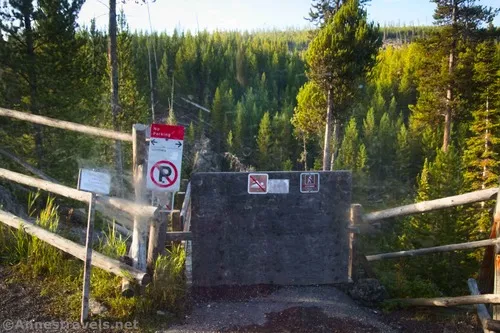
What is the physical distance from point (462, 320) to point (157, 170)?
386 cm

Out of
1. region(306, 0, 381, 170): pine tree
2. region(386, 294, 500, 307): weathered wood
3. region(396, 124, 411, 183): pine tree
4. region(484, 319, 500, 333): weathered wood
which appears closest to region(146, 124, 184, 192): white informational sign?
region(386, 294, 500, 307): weathered wood

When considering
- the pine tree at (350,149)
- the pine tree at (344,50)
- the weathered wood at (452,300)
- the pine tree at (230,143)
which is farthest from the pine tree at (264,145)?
the weathered wood at (452,300)

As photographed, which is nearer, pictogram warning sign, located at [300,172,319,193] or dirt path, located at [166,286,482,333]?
dirt path, located at [166,286,482,333]

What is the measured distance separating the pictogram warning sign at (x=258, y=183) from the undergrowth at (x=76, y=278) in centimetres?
108

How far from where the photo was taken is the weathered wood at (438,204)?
14.3 feet

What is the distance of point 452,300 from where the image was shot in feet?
15.4

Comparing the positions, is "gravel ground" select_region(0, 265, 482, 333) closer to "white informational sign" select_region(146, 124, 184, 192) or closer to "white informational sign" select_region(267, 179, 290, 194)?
"white informational sign" select_region(267, 179, 290, 194)

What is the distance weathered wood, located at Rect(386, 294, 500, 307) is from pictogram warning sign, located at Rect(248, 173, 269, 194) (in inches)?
81.6

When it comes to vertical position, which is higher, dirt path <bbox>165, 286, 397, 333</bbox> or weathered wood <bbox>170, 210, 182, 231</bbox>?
weathered wood <bbox>170, 210, 182, 231</bbox>

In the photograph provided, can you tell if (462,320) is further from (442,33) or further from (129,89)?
(129,89)

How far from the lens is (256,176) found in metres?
5.06

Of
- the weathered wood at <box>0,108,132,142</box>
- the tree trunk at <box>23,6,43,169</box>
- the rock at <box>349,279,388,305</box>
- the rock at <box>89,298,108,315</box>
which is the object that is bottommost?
the rock at <box>349,279,388,305</box>

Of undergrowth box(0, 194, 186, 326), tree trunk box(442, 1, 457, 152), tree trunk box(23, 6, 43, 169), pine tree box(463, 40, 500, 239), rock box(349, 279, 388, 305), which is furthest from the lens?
tree trunk box(442, 1, 457, 152)

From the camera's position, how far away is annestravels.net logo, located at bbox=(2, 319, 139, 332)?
3768 mm
